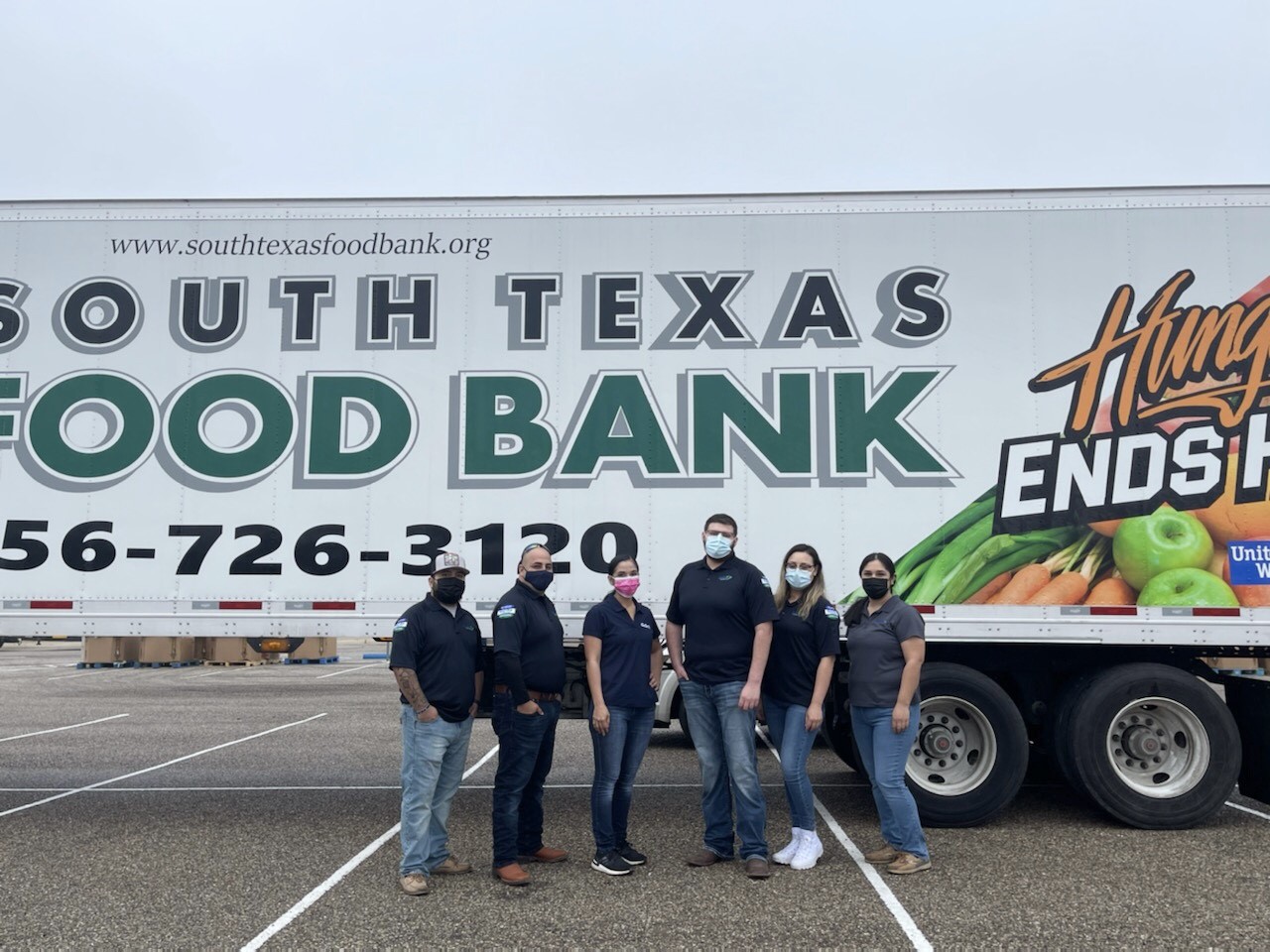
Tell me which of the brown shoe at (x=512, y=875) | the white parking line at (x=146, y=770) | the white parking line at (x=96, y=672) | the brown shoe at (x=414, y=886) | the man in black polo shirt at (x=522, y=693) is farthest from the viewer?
the white parking line at (x=96, y=672)

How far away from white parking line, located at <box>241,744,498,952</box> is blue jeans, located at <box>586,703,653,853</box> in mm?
1483

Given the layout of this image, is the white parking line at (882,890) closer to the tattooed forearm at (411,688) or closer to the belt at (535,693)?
the belt at (535,693)

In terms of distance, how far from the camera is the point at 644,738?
560cm

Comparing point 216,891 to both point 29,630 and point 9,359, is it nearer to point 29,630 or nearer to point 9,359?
point 29,630

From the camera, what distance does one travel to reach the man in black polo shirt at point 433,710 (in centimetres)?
525

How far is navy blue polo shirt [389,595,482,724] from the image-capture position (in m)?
5.31

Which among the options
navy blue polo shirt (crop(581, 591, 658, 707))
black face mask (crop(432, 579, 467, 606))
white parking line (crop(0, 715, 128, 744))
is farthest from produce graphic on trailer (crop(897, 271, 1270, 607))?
white parking line (crop(0, 715, 128, 744))

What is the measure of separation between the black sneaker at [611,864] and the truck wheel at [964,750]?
215 cm

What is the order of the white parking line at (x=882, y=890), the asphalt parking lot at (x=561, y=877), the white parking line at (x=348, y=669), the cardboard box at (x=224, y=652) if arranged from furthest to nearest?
1. the white parking line at (x=348, y=669)
2. the cardboard box at (x=224, y=652)
3. the asphalt parking lot at (x=561, y=877)
4. the white parking line at (x=882, y=890)

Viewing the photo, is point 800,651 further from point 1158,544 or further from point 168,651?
point 168,651

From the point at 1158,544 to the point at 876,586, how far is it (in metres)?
2.22

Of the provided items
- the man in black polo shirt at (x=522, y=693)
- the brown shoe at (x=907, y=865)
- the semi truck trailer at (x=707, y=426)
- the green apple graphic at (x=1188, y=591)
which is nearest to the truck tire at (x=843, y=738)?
the semi truck trailer at (x=707, y=426)

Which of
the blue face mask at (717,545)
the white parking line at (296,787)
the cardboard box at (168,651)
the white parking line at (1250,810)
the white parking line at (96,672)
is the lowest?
the white parking line at (96,672)

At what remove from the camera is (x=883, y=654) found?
5.55 metres
